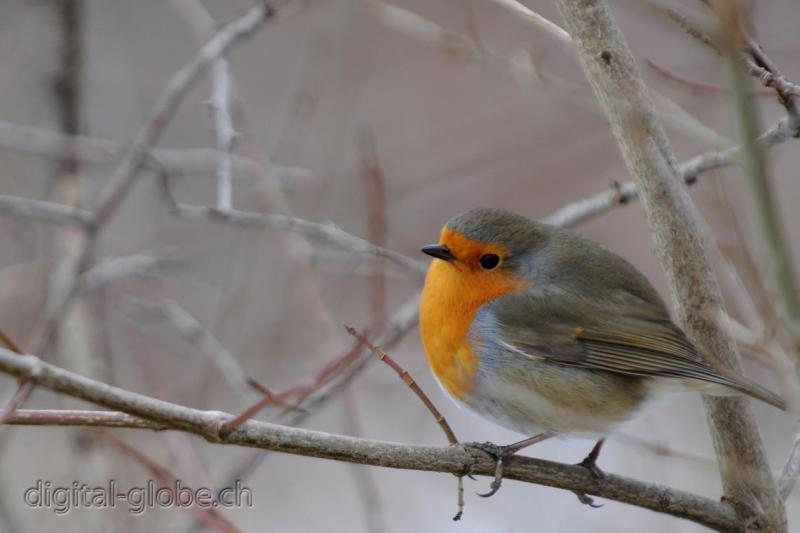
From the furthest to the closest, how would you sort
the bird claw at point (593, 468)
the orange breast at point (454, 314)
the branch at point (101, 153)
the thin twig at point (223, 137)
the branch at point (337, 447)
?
the branch at point (101, 153) < the orange breast at point (454, 314) < the thin twig at point (223, 137) < the bird claw at point (593, 468) < the branch at point (337, 447)

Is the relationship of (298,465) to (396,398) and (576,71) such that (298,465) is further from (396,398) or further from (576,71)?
(576,71)

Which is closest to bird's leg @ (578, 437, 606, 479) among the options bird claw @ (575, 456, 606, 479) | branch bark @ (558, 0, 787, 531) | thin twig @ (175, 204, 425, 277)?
bird claw @ (575, 456, 606, 479)

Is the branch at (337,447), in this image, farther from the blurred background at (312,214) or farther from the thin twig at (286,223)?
the thin twig at (286,223)

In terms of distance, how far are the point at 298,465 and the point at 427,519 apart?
3.24 feet

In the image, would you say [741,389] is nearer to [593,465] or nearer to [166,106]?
[593,465]

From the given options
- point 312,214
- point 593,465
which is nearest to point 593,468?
point 593,465

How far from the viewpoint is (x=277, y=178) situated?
3.61m

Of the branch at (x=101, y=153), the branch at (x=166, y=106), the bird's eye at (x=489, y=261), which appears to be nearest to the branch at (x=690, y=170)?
the bird's eye at (x=489, y=261)

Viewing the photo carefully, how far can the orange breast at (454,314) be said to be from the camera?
285 centimetres

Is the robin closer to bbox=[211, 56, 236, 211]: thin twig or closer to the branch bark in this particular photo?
the branch bark

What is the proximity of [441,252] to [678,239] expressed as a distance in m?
0.83

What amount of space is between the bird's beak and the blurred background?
0.78 ft

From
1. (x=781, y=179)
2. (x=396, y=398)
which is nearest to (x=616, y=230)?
(x=781, y=179)

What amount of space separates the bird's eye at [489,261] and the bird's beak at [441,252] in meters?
0.10
